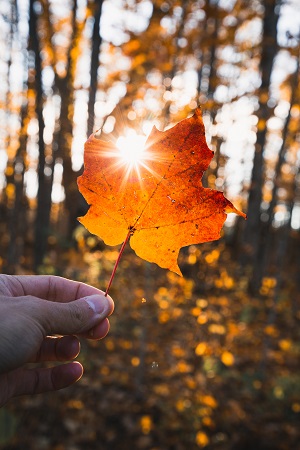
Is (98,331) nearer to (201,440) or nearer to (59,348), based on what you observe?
(59,348)

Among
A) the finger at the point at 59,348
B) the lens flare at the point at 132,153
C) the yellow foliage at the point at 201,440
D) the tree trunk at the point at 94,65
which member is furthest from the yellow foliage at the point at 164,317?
the lens flare at the point at 132,153

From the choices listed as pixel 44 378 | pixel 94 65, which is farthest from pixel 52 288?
pixel 94 65

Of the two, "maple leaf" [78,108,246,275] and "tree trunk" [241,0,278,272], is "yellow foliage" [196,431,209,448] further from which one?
"maple leaf" [78,108,246,275]

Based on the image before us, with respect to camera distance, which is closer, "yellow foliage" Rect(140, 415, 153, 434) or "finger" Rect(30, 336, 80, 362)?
"finger" Rect(30, 336, 80, 362)

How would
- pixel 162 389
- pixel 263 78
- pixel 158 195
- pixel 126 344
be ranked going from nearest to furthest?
pixel 158 195
pixel 162 389
pixel 126 344
pixel 263 78

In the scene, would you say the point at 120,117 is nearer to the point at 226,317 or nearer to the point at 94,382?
the point at 226,317

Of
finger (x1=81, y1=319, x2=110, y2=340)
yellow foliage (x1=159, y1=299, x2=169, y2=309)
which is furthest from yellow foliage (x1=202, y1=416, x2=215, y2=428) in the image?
finger (x1=81, y1=319, x2=110, y2=340)
